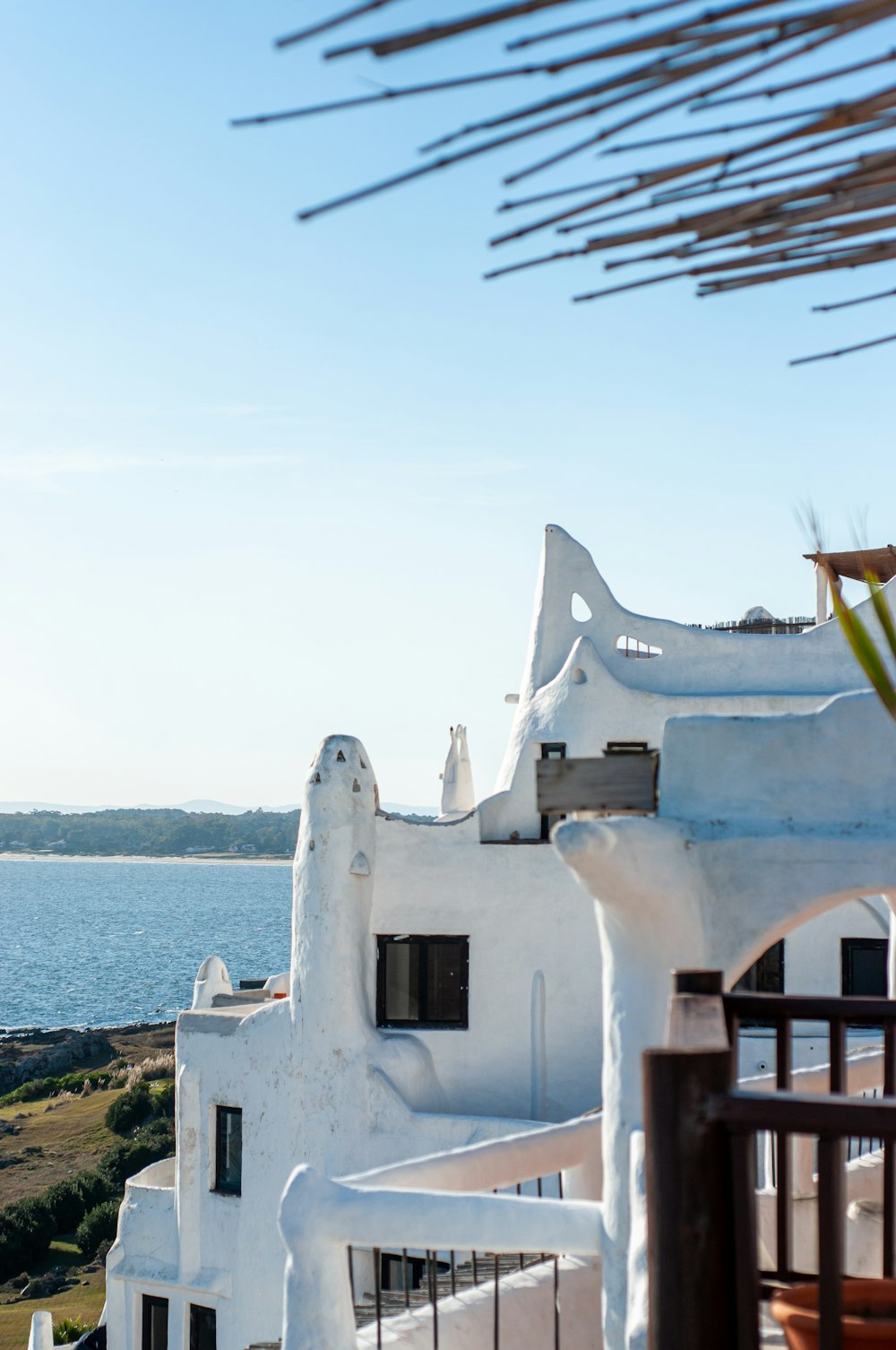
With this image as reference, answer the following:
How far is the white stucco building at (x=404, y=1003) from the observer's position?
20344mm

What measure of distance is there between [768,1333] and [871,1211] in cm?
339

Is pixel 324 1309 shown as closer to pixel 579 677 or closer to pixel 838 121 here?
pixel 838 121

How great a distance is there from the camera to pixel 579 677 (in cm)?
2275

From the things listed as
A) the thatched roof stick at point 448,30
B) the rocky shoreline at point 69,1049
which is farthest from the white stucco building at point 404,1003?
the rocky shoreline at point 69,1049

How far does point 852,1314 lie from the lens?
4.23 metres

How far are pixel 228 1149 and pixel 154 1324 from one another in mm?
3219

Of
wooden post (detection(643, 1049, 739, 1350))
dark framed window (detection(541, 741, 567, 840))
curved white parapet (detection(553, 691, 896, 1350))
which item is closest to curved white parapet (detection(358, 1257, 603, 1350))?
curved white parapet (detection(553, 691, 896, 1350))

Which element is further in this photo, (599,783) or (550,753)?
(550,753)

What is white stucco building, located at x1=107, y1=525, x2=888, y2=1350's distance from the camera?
2034 centimetres

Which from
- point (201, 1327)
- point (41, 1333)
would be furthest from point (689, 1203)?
point (41, 1333)

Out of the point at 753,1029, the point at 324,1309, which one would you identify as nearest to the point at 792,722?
the point at 324,1309

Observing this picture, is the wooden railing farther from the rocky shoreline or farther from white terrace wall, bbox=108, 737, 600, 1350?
the rocky shoreline

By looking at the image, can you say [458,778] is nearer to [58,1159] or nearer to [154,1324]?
[154,1324]

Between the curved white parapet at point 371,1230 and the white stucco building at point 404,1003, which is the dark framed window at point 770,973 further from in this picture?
the curved white parapet at point 371,1230
